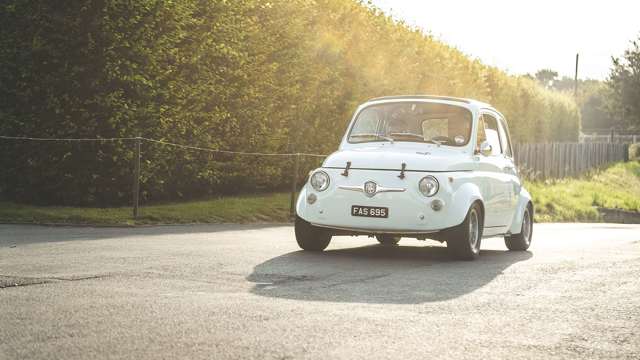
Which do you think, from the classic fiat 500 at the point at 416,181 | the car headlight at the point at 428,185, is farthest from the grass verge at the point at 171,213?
the car headlight at the point at 428,185

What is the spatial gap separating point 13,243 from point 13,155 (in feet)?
20.4

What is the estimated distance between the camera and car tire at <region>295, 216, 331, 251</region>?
38.9 ft

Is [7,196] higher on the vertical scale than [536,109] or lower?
lower

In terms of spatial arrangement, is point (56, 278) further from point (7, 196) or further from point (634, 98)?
point (634, 98)

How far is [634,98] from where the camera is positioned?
A: 62219mm

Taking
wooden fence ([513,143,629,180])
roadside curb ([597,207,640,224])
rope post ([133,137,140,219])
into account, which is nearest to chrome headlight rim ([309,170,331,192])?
rope post ([133,137,140,219])

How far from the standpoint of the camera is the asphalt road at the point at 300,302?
19.7 ft

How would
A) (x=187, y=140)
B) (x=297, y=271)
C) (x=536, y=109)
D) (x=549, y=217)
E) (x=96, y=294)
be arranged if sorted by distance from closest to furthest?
(x=96, y=294) → (x=297, y=271) → (x=187, y=140) → (x=549, y=217) → (x=536, y=109)

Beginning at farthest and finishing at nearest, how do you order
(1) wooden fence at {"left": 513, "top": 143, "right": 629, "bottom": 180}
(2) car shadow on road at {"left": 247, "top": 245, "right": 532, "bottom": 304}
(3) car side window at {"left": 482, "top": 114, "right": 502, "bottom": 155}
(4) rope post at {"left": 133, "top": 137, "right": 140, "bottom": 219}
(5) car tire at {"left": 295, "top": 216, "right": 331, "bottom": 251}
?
(1) wooden fence at {"left": 513, "top": 143, "right": 629, "bottom": 180} < (4) rope post at {"left": 133, "top": 137, "right": 140, "bottom": 219} < (3) car side window at {"left": 482, "top": 114, "right": 502, "bottom": 155} < (5) car tire at {"left": 295, "top": 216, "right": 331, "bottom": 251} < (2) car shadow on road at {"left": 247, "top": 245, "right": 532, "bottom": 304}

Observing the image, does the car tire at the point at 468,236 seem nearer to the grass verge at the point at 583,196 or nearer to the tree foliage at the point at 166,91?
the tree foliage at the point at 166,91

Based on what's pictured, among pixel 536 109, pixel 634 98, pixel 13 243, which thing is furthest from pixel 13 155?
pixel 634 98

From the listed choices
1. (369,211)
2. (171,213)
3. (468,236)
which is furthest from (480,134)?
(171,213)

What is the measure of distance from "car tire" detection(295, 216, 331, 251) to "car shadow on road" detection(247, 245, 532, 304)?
151mm

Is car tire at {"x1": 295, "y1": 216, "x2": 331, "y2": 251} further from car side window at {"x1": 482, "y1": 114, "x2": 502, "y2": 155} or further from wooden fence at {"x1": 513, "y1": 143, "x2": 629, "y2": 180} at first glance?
wooden fence at {"x1": 513, "y1": 143, "x2": 629, "y2": 180}
